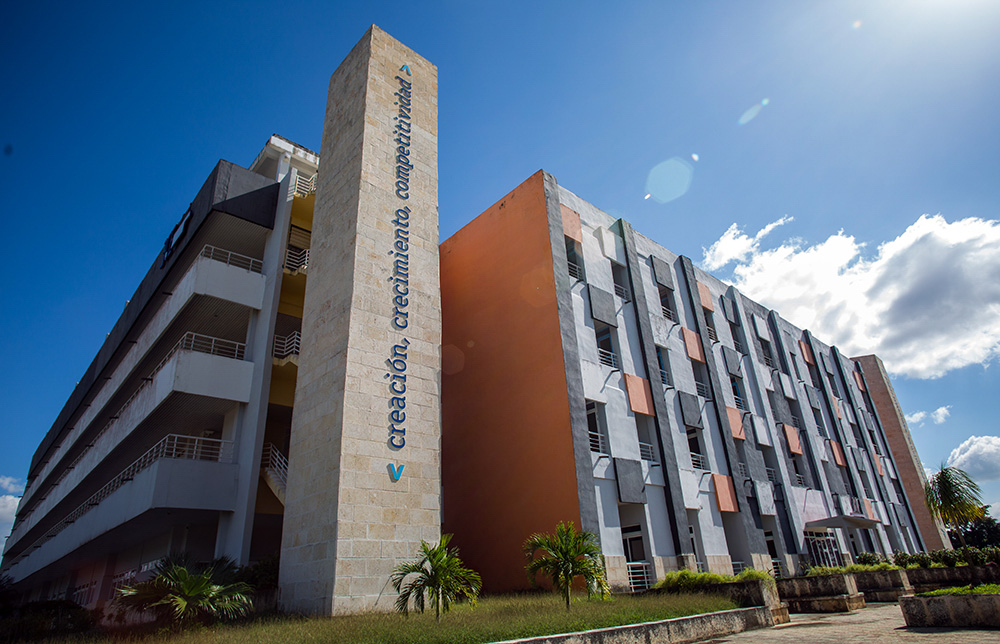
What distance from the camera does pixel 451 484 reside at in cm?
2314

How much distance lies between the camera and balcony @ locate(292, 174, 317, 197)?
70.3ft

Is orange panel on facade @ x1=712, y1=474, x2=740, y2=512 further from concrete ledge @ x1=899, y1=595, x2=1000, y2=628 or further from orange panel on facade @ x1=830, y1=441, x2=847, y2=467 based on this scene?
orange panel on facade @ x1=830, y1=441, x2=847, y2=467

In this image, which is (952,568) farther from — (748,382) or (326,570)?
(326,570)

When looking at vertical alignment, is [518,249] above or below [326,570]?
above

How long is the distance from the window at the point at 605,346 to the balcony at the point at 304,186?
40.6 feet

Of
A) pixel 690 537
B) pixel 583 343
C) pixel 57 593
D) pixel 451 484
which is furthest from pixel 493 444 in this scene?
pixel 57 593

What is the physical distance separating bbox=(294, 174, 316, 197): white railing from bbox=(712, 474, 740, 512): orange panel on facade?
788 inches

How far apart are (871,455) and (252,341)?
3985cm

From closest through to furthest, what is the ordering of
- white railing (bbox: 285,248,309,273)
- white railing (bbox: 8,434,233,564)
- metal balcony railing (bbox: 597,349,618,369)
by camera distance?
white railing (bbox: 8,434,233,564)
white railing (bbox: 285,248,309,273)
metal balcony railing (bbox: 597,349,618,369)

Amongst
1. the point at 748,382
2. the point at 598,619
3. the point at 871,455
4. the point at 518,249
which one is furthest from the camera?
the point at 871,455

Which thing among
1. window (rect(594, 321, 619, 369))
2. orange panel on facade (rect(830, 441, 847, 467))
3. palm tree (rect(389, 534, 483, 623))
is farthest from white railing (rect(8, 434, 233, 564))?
orange panel on facade (rect(830, 441, 847, 467))

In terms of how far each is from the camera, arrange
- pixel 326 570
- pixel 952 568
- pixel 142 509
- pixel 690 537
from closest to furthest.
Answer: pixel 326 570 < pixel 142 509 < pixel 952 568 < pixel 690 537

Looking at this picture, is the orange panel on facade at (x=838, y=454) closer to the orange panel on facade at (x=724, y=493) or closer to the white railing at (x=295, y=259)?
the orange panel on facade at (x=724, y=493)

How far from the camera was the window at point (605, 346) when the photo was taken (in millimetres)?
22047
